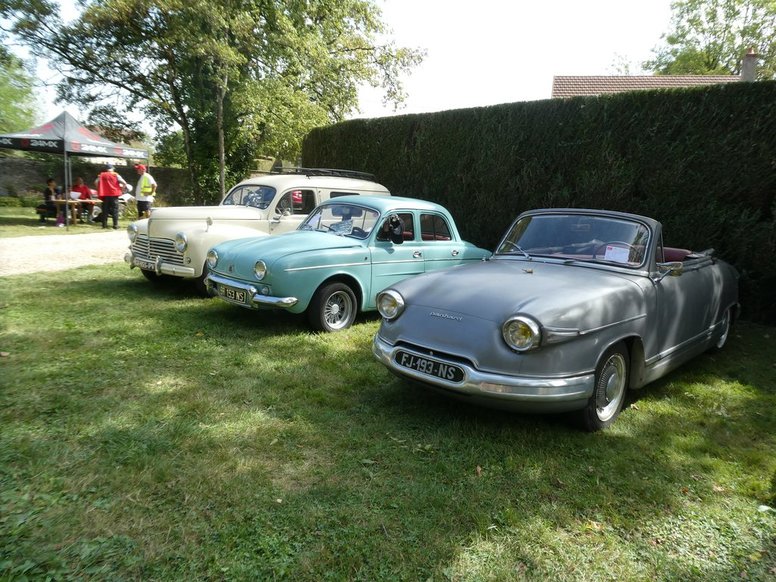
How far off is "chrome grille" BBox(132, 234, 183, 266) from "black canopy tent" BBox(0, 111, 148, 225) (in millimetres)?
8969

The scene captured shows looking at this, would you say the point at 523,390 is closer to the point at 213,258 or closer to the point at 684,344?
the point at 684,344

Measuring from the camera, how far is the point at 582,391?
346 cm

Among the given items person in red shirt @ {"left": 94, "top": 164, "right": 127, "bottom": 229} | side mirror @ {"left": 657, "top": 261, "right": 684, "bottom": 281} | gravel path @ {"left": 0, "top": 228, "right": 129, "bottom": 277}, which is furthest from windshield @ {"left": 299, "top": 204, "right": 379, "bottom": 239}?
person in red shirt @ {"left": 94, "top": 164, "right": 127, "bottom": 229}

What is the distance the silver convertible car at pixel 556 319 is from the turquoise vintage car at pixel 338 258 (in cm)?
176

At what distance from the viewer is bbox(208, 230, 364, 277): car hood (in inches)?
230

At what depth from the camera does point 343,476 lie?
3117mm

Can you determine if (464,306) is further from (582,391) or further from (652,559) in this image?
(652,559)

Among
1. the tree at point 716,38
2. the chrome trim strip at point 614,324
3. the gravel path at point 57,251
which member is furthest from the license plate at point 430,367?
the tree at point 716,38

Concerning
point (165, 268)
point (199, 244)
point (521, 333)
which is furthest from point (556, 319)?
point (165, 268)

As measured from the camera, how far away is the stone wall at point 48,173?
20.9 metres

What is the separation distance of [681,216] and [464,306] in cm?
535

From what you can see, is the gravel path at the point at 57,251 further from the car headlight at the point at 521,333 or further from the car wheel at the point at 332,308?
the car headlight at the point at 521,333

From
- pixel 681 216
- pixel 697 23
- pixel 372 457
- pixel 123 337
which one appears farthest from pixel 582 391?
pixel 697 23

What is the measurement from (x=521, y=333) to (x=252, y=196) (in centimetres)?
629
